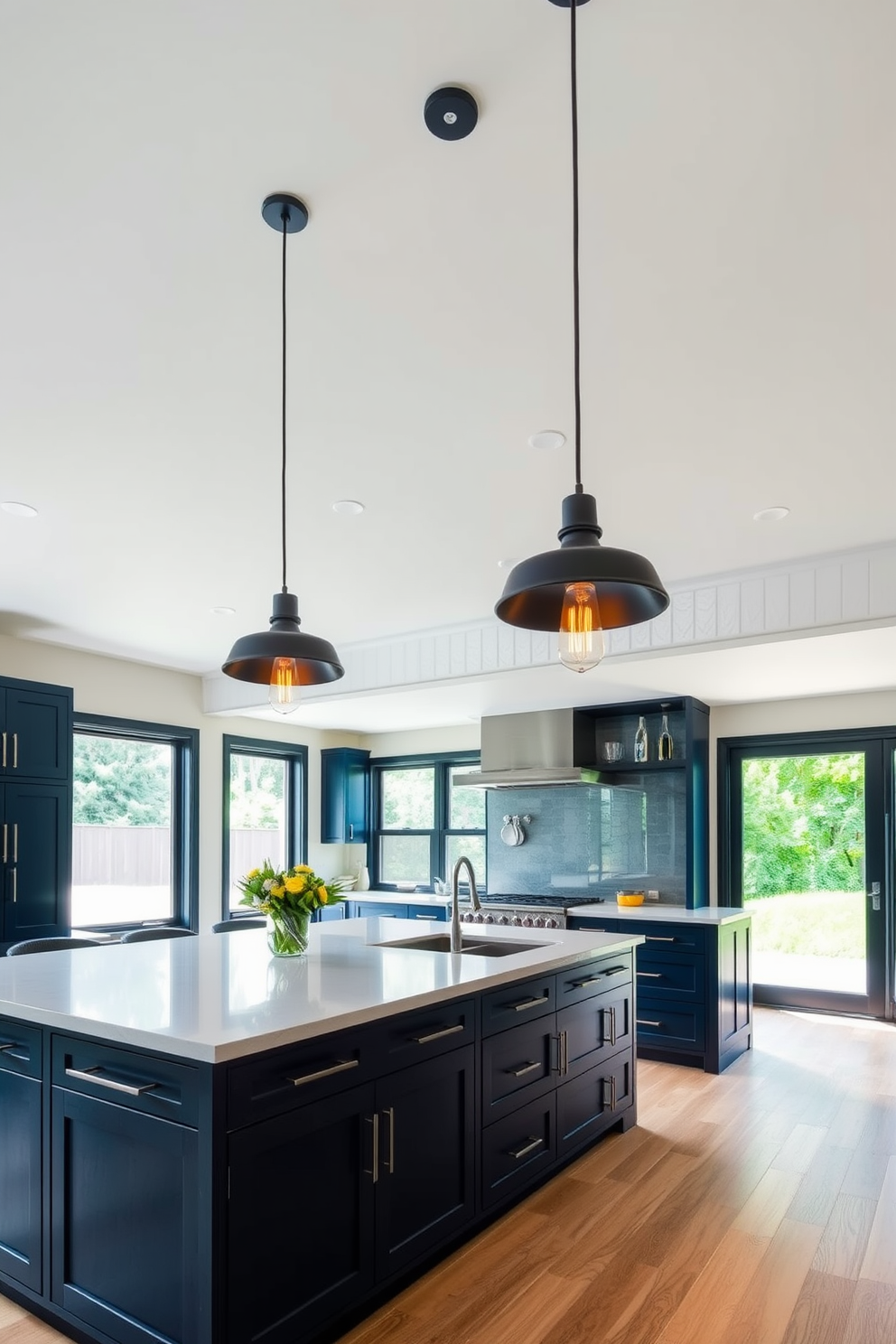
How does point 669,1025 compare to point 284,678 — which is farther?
point 669,1025

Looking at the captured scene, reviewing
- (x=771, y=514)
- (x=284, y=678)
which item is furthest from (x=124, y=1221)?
(x=771, y=514)

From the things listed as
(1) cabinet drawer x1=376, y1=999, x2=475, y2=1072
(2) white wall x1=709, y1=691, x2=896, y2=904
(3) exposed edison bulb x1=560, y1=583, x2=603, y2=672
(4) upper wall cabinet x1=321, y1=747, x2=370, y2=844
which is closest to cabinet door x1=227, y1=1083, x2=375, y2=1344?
(1) cabinet drawer x1=376, y1=999, x2=475, y2=1072

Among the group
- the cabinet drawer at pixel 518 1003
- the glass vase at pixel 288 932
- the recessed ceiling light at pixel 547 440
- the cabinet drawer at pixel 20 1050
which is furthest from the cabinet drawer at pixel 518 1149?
the recessed ceiling light at pixel 547 440

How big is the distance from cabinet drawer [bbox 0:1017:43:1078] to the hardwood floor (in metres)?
0.63

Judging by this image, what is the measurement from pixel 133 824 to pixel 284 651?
438cm

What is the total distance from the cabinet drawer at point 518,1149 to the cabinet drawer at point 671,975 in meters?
1.90

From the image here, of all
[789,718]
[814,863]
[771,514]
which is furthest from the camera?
[789,718]

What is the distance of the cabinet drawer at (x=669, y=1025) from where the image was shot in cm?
495

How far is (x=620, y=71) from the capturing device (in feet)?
5.19

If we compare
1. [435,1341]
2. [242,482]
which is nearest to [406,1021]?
[435,1341]

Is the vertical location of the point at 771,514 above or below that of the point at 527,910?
above

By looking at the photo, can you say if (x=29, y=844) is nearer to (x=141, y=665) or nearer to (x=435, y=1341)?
(x=141, y=665)

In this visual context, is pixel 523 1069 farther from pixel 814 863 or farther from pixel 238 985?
pixel 814 863

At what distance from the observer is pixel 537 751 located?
6387 millimetres
